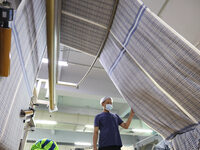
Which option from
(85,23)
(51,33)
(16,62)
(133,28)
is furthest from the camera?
(85,23)

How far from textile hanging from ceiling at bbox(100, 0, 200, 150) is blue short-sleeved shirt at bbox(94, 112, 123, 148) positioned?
41 centimetres

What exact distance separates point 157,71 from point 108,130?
0.92 meters

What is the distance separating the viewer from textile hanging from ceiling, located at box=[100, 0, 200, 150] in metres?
1.16

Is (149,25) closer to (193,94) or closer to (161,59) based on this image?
(161,59)

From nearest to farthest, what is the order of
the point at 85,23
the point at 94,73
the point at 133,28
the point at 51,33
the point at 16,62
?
the point at 16,62 < the point at 51,33 < the point at 133,28 < the point at 85,23 < the point at 94,73

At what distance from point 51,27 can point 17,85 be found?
20.0 inches

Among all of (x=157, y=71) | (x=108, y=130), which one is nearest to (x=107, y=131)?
(x=108, y=130)

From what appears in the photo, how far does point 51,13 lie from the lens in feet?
3.90

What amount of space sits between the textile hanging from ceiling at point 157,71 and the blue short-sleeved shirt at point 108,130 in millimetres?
408

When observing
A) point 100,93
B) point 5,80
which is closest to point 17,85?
point 5,80

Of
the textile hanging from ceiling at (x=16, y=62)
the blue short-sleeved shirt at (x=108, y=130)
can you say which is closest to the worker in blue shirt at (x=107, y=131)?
the blue short-sleeved shirt at (x=108, y=130)

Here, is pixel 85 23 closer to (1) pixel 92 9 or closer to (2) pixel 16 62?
(1) pixel 92 9

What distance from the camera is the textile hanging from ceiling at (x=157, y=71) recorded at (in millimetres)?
1160

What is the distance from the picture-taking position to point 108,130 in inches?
73.2
